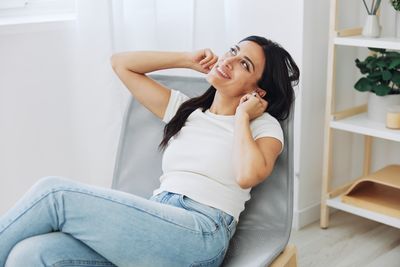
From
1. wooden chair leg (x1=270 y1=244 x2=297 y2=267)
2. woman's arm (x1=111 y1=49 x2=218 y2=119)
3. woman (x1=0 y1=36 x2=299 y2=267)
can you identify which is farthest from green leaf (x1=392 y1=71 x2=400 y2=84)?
wooden chair leg (x1=270 y1=244 x2=297 y2=267)

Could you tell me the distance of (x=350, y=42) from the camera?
7.88 feet

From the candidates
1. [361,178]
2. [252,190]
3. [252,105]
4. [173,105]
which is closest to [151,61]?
[173,105]

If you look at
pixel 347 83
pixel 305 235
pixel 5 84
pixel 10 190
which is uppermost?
pixel 5 84

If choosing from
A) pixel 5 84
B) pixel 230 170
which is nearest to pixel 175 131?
pixel 230 170

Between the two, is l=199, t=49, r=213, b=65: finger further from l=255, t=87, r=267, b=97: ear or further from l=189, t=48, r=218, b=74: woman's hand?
l=255, t=87, r=267, b=97: ear

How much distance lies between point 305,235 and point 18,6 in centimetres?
147

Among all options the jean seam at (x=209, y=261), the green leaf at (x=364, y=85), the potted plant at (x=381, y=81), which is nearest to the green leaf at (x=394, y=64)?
the potted plant at (x=381, y=81)

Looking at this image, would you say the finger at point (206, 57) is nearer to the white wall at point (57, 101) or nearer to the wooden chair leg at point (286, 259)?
the white wall at point (57, 101)

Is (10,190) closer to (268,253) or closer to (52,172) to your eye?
(52,172)

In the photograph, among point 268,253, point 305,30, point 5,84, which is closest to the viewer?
point 268,253

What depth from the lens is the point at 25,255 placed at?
1360 millimetres

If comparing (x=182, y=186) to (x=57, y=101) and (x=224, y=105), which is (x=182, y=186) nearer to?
(x=224, y=105)

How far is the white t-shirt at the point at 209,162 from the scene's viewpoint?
1620 mm

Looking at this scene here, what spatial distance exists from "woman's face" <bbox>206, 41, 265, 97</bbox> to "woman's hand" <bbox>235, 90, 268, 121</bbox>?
0.13 ft
